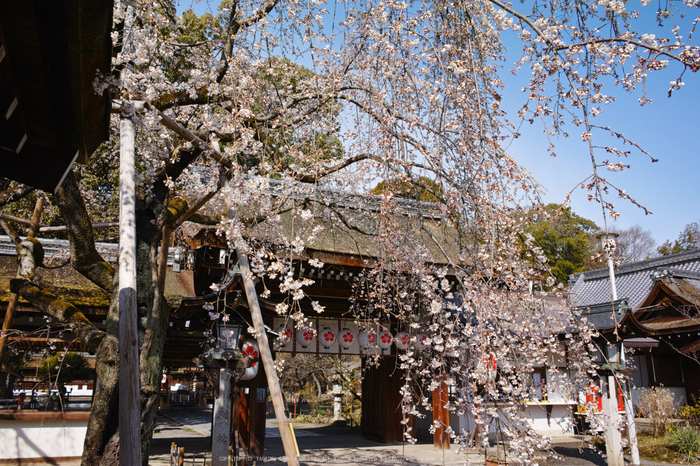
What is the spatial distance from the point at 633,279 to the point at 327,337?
15603 millimetres

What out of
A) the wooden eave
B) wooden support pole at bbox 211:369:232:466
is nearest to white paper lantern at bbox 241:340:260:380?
wooden support pole at bbox 211:369:232:466

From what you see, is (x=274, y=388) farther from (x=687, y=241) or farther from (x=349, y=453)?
(x=687, y=241)

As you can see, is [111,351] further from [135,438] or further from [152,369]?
[135,438]

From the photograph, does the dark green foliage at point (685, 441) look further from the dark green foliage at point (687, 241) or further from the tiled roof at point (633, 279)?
the dark green foliage at point (687, 241)

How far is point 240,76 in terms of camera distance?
210 inches

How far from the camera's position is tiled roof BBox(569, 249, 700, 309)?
1688 centimetres

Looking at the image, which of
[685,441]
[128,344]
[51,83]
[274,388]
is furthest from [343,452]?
[51,83]

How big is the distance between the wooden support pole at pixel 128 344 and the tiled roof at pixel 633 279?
16.7 meters

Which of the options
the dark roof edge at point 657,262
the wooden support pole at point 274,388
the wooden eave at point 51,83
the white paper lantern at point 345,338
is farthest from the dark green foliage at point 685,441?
the wooden eave at point 51,83

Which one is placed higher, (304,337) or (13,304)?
(13,304)

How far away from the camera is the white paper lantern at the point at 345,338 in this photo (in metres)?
9.38

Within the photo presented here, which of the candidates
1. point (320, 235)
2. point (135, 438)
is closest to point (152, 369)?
point (135, 438)

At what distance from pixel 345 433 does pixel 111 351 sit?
1155 centimetres

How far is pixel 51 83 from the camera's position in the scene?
7.67ft
